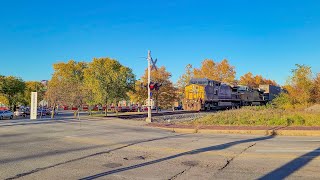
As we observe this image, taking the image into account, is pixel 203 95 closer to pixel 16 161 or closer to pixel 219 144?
pixel 219 144

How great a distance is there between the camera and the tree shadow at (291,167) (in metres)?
7.36

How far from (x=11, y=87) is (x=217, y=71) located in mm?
49353

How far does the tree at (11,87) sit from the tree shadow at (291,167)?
61.3 meters

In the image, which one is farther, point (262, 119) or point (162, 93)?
point (162, 93)

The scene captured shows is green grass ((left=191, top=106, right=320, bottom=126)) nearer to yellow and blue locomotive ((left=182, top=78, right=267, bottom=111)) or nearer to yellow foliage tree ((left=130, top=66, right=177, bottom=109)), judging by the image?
yellow and blue locomotive ((left=182, top=78, right=267, bottom=111))

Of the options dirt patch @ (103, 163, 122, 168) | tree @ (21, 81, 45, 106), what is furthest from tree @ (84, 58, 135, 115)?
Answer: dirt patch @ (103, 163, 122, 168)

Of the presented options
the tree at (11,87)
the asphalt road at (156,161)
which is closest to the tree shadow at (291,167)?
the asphalt road at (156,161)

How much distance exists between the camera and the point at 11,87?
2429 inches

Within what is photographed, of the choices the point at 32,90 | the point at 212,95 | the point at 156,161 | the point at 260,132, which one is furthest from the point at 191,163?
the point at 32,90

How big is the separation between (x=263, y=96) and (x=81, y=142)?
1993 inches

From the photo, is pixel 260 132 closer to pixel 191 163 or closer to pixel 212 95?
pixel 191 163

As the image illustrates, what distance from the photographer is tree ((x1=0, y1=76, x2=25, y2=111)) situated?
6064cm

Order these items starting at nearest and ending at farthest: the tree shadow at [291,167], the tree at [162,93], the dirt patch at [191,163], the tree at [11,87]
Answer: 1. the tree shadow at [291,167]
2. the dirt patch at [191,163]
3. the tree at [162,93]
4. the tree at [11,87]

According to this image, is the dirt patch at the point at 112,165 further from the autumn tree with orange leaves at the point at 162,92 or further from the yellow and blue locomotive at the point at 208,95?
the autumn tree with orange leaves at the point at 162,92
